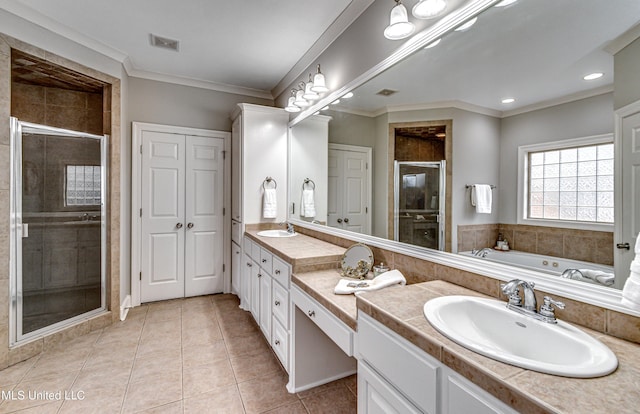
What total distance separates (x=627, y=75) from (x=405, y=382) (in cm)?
110

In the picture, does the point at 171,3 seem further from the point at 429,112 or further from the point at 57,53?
the point at 429,112

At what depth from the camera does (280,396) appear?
178 cm

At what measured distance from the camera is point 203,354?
7.43 ft

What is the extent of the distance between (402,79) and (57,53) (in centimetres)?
271

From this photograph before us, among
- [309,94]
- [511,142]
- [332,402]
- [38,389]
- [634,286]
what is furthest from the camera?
[309,94]

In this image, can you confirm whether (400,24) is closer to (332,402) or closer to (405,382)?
(405,382)

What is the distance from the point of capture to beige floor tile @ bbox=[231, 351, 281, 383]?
2.00 metres

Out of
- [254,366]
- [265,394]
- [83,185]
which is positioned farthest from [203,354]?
[83,185]

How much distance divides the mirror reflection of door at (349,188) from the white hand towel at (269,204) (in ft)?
2.72

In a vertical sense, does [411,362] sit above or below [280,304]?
above

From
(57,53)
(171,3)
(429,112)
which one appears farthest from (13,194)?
(429,112)

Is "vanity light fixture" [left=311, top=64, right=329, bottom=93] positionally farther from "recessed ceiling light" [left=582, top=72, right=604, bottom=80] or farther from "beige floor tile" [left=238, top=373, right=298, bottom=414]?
"beige floor tile" [left=238, top=373, right=298, bottom=414]

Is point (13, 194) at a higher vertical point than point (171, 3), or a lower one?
lower

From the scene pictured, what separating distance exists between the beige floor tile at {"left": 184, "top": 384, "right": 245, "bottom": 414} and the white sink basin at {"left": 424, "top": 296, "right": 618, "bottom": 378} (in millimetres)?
1344
